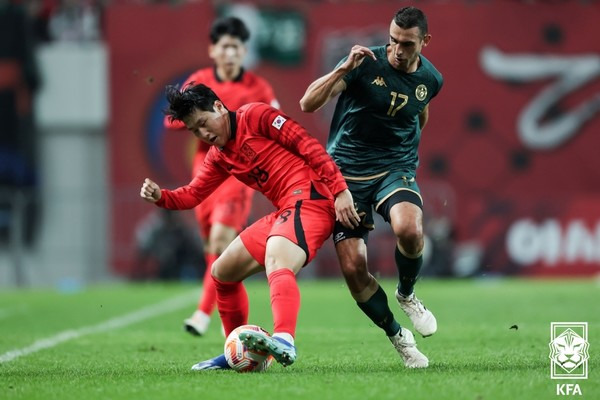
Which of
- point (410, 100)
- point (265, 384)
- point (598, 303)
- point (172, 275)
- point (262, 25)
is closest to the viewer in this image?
point (265, 384)

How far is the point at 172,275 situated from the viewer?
23.9m

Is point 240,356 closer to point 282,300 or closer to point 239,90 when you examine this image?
point 282,300

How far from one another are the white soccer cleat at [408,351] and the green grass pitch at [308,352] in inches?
4.0

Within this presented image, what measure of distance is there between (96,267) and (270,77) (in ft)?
17.2

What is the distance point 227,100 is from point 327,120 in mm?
13885

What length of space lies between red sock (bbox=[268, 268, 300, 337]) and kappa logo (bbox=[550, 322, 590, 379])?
5.07ft

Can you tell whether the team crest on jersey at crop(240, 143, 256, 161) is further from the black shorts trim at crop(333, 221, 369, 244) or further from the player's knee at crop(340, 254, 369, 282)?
the player's knee at crop(340, 254, 369, 282)

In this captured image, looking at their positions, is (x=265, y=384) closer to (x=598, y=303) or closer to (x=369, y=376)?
(x=369, y=376)

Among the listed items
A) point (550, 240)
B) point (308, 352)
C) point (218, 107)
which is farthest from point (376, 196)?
point (550, 240)

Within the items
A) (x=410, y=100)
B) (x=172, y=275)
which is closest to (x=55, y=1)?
(x=172, y=275)

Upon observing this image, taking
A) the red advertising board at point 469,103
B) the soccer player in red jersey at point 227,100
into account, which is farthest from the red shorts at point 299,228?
the red advertising board at point 469,103

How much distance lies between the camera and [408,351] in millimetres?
8047

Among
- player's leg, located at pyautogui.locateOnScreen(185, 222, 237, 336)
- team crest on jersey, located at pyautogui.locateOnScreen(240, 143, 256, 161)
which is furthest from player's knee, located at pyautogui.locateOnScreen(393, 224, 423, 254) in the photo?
player's leg, located at pyautogui.locateOnScreen(185, 222, 237, 336)

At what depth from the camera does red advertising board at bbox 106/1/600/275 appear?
25.1 meters
